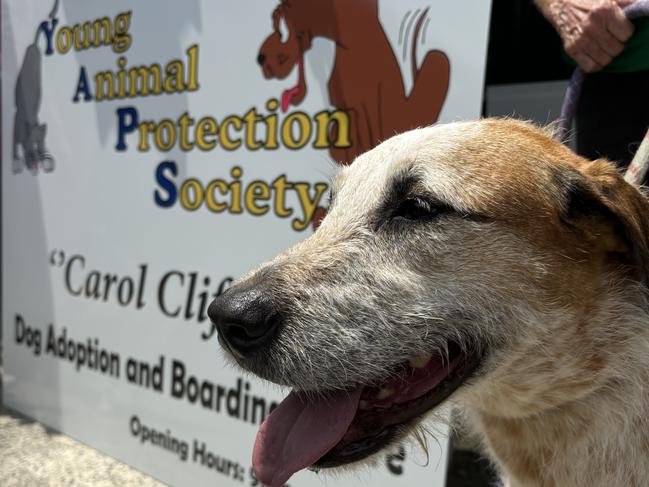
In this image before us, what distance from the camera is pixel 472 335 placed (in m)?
1.65

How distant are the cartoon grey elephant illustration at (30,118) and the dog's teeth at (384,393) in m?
3.27

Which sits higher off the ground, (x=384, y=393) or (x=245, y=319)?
(x=245, y=319)

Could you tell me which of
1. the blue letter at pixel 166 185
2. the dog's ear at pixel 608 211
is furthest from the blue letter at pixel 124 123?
the dog's ear at pixel 608 211

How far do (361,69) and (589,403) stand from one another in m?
1.64

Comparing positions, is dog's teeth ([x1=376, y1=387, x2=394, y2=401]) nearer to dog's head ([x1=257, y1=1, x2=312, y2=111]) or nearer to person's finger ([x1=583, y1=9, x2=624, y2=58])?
person's finger ([x1=583, y1=9, x2=624, y2=58])

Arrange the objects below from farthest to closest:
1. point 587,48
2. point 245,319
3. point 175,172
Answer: point 175,172 < point 587,48 < point 245,319

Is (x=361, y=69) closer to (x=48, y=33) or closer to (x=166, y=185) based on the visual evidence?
(x=166, y=185)

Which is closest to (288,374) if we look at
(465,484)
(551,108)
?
(551,108)

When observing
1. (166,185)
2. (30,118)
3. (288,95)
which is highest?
(288,95)

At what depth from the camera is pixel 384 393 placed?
1.69 metres

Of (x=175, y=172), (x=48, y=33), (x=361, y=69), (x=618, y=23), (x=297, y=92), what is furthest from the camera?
(x=48, y=33)

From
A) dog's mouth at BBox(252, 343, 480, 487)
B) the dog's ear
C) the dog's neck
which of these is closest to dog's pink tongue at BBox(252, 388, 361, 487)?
dog's mouth at BBox(252, 343, 480, 487)

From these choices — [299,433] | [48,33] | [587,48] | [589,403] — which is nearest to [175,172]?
[48,33]

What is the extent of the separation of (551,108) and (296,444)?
2.15 meters
